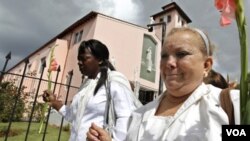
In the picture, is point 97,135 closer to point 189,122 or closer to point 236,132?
point 189,122

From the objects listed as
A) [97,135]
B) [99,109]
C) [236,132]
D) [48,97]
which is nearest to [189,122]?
[236,132]

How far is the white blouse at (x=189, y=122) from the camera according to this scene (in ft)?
3.65

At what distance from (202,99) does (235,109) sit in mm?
319

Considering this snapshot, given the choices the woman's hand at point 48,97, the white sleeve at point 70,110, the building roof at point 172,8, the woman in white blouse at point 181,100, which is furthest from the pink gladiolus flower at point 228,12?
the building roof at point 172,8

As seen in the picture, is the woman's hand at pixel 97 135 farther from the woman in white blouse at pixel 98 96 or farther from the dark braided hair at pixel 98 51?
the dark braided hair at pixel 98 51

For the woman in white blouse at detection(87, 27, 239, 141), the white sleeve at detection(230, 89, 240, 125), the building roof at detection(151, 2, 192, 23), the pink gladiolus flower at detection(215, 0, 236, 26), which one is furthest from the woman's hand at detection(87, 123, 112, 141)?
the building roof at detection(151, 2, 192, 23)

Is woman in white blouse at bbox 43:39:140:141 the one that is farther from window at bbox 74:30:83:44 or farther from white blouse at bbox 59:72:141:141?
window at bbox 74:30:83:44

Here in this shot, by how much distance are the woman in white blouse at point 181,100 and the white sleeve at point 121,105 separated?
1.96ft

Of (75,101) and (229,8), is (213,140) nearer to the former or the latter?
(229,8)

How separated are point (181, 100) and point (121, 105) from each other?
87 centimetres

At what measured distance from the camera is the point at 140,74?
20.6m

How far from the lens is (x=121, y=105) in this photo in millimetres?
2262

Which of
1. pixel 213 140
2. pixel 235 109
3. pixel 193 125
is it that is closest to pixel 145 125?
pixel 193 125

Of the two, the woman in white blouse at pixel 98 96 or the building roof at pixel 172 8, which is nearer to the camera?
the woman in white blouse at pixel 98 96
